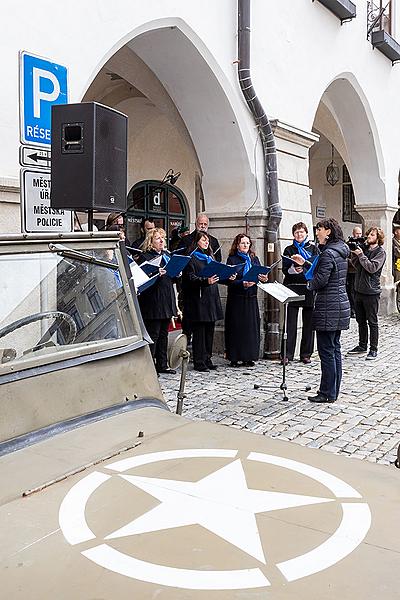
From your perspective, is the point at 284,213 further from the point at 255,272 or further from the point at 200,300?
the point at 200,300

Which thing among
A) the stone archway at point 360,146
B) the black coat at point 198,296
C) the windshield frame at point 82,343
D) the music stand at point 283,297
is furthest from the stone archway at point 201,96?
the windshield frame at point 82,343

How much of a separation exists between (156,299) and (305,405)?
79.4 inches

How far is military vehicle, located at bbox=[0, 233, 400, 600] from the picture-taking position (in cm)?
A: 155

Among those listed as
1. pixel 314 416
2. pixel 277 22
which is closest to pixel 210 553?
pixel 314 416

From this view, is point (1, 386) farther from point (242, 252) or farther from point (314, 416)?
point (242, 252)

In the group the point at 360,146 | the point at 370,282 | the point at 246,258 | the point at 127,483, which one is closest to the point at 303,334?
the point at 370,282

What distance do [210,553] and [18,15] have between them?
4706 millimetres

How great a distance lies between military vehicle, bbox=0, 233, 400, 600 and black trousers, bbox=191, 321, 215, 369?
15.9ft

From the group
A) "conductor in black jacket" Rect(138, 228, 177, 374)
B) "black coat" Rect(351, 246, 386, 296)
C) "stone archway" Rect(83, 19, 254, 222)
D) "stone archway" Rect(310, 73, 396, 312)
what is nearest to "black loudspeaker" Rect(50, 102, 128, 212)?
"stone archway" Rect(83, 19, 254, 222)

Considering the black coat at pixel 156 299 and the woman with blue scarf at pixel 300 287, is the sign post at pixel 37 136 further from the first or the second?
the woman with blue scarf at pixel 300 287

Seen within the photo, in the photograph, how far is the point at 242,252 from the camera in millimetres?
7938

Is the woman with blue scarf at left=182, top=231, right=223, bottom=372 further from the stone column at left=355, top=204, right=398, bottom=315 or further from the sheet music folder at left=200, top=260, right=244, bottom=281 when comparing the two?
the stone column at left=355, top=204, right=398, bottom=315

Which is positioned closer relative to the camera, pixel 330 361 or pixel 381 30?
pixel 330 361

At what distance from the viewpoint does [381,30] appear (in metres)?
12.1
